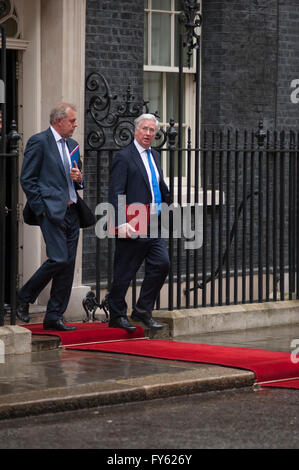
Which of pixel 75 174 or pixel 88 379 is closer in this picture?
pixel 88 379

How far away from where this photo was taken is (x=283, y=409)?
8.16 metres

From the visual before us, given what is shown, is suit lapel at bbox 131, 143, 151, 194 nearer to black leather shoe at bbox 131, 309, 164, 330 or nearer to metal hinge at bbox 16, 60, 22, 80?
black leather shoe at bbox 131, 309, 164, 330

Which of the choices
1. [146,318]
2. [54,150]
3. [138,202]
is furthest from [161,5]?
[146,318]

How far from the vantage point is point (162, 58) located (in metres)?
13.8

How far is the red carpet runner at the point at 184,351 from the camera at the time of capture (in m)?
9.38

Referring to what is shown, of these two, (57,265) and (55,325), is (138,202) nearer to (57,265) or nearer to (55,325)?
(57,265)

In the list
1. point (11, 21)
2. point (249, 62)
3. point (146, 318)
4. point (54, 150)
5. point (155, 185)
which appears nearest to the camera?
point (54, 150)

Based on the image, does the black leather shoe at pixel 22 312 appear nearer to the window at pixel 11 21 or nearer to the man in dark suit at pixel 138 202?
the man in dark suit at pixel 138 202

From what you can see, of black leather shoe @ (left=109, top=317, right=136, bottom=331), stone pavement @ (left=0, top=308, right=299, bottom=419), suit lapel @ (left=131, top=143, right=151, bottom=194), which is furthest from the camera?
black leather shoe @ (left=109, top=317, right=136, bottom=331)

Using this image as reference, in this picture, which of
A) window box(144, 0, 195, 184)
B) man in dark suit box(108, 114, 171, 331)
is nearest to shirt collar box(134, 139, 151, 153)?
man in dark suit box(108, 114, 171, 331)

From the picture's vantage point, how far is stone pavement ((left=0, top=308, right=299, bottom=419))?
7.97 metres

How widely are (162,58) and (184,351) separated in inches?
188

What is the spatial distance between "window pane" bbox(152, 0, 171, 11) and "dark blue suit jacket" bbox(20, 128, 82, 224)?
3.98m

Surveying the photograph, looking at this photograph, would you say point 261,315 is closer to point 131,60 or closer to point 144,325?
point 144,325
